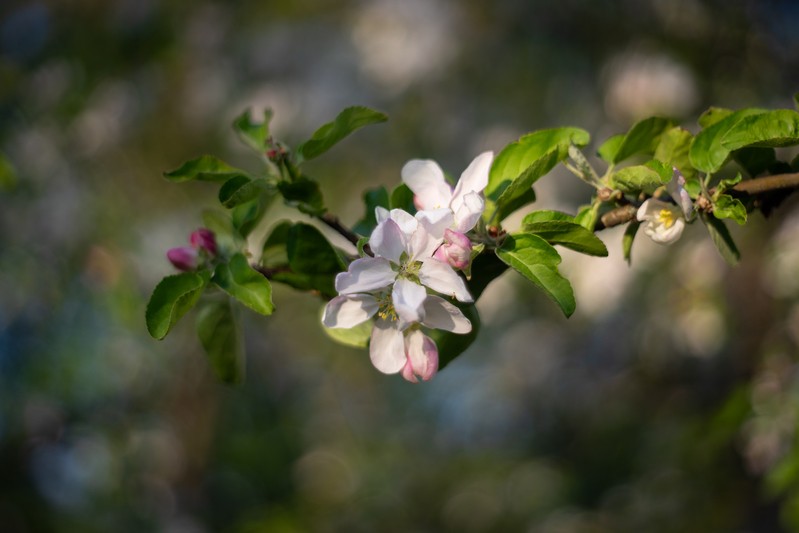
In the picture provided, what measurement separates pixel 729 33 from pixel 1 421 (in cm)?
337

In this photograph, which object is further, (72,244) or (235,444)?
(235,444)

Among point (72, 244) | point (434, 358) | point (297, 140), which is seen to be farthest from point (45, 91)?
point (434, 358)

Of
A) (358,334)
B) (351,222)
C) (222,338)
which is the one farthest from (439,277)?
(351,222)

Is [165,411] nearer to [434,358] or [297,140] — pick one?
[297,140]

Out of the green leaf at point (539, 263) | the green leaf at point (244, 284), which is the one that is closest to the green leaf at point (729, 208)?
the green leaf at point (539, 263)

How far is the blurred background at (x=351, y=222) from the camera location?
8.66ft

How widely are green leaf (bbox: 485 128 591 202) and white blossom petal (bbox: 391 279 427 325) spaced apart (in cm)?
14

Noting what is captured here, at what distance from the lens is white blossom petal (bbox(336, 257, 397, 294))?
21.1 inches

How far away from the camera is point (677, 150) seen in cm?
62

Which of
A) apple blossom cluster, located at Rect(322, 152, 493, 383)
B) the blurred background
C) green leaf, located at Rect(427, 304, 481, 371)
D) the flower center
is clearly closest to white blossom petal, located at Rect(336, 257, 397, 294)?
apple blossom cluster, located at Rect(322, 152, 493, 383)

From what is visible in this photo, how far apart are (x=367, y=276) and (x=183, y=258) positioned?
0.22 meters

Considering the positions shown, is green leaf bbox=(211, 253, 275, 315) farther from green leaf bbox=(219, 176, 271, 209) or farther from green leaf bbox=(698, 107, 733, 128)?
green leaf bbox=(698, 107, 733, 128)

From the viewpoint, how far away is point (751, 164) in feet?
2.15

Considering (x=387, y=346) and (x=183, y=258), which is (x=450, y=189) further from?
(x=183, y=258)
